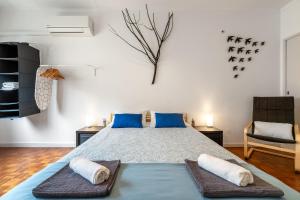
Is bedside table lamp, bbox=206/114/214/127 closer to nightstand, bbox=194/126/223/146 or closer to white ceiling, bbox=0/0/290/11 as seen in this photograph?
nightstand, bbox=194/126/223/146

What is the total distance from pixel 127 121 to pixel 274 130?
2279mm

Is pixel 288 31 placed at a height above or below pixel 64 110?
above

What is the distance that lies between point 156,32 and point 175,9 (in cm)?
54

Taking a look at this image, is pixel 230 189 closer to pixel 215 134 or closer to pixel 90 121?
pixel 215 134

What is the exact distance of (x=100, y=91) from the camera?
3738 mm

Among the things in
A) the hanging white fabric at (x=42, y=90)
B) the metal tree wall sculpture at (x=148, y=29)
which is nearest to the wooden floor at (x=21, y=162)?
the hanging white fabric at (x=42, y=90)

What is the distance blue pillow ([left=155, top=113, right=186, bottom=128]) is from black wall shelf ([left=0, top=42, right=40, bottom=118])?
2.27 metres

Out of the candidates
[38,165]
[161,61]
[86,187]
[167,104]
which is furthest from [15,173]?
[161,61]

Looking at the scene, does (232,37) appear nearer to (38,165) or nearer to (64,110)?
(64,110)

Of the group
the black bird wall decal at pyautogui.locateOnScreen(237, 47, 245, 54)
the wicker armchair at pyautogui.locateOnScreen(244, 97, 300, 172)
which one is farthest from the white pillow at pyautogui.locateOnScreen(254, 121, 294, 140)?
the black bird wall decal at pyautogui.locateOnScreen(237, 47, 245, 54)

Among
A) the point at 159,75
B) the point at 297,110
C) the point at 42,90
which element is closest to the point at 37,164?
the point at 42,90

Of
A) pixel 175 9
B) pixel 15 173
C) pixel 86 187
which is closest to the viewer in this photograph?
pixel 86 187

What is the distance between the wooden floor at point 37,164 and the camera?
7.75ft

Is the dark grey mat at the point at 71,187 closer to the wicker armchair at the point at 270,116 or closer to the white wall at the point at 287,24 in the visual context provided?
the wicker armchair at the point at 270,116
